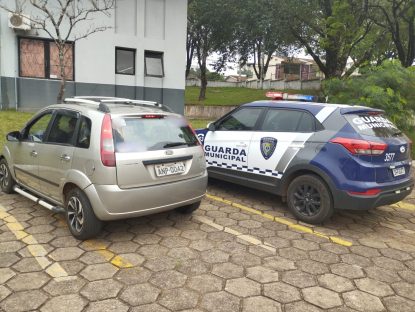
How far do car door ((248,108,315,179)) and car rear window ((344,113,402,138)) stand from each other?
0.53m

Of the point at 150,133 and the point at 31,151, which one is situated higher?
the point at 150,133

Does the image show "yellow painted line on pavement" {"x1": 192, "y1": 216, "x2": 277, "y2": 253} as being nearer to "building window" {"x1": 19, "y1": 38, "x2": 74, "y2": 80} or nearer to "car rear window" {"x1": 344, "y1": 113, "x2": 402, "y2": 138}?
"car rear window" {"x1": 344, "y1": 113, "x2": 402, "y2": 138}

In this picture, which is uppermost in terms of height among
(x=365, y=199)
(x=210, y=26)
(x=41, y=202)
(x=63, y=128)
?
(x=210, y=26)

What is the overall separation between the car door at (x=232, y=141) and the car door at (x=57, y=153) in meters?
2.52

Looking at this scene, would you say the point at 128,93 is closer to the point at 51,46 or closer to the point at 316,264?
the point at 51,46

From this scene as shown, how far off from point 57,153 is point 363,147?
141 inches

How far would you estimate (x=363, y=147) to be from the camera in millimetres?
4680

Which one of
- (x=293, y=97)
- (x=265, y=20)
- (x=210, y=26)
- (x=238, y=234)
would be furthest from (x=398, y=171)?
(x=210, y=26)

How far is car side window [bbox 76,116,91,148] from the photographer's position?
13.8 feet

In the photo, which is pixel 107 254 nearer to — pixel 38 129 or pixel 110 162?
pixel 110 162

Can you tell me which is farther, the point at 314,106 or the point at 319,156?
the point at 314,106

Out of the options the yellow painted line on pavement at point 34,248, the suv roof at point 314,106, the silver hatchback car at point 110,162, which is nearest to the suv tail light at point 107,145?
the silver hatchback car at point 110,162

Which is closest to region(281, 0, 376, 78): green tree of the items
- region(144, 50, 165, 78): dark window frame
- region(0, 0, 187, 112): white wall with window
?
region(0, 0, 187, 112): white wall with window

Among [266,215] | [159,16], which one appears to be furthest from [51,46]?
[266,215]
